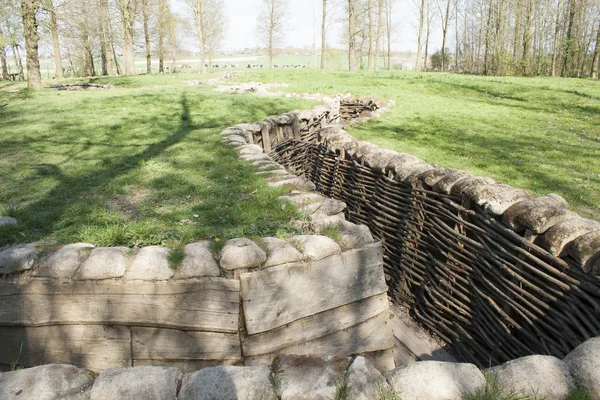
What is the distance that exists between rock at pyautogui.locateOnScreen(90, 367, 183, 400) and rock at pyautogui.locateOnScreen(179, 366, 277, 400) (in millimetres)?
61

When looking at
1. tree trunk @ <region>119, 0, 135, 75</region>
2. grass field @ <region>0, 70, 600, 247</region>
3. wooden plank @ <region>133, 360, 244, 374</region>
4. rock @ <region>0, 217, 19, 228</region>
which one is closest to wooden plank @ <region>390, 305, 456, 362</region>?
grass field @ <region>0, 70, 600, 247</region>

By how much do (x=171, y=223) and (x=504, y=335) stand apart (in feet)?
11.0

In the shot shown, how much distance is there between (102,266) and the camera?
2.82m

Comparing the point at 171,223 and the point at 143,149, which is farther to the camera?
the point at 143,149

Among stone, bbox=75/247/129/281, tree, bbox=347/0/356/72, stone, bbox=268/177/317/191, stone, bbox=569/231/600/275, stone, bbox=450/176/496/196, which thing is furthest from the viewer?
tree, bbox=347/0/356/72

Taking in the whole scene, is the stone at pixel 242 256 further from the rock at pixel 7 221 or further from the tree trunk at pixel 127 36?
the tree trunk at pixel 127 36

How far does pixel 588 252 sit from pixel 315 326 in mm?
2054

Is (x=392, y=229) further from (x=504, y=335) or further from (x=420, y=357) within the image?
(x=504, y=335)

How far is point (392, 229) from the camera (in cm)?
533

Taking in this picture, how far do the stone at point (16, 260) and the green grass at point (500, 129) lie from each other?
564cm

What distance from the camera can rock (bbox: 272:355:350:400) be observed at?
181cm

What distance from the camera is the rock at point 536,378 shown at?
1.75 metres

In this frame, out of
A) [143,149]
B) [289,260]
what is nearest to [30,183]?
[143,149]

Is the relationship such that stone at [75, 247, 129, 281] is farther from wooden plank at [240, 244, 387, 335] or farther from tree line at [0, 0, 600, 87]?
tree line at [0, 0, 600, 87]
